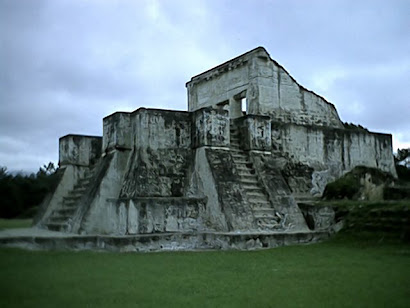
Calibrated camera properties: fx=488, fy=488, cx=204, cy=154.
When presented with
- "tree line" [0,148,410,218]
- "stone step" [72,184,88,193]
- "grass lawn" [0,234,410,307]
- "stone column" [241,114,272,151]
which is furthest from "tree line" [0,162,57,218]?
"grass lawn" [0,234,410,307]

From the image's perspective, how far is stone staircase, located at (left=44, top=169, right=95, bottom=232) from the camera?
29.5 ft

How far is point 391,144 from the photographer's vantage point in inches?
456

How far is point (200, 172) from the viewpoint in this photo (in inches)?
329

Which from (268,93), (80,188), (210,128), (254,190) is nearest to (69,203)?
(80,188)

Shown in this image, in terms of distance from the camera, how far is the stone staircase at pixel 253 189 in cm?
793

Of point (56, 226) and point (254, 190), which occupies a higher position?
point (254, 190)

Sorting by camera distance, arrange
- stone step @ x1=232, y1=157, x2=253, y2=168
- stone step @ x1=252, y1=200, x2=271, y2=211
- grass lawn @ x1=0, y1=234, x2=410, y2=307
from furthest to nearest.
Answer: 1. stone step @ x1=232, y1=157, x2=253, y2=168
2. stone step @ x1=252, y1=200, x2=271, y2=211
3. grass lawn @ x1=0, y1=234, x2=410, y2=307

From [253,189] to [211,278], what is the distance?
151 inches

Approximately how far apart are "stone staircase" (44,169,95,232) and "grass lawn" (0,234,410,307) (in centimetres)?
220

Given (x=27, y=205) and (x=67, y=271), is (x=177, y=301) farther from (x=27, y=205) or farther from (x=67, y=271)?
(x=27, y=205)

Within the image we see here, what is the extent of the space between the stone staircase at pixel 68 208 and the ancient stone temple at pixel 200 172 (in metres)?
0.03

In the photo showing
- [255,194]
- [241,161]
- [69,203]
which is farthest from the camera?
[69,203]

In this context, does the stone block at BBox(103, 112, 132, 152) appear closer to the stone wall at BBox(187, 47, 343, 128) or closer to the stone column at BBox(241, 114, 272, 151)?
the stone column at BBox(241, 114, 272, 151)

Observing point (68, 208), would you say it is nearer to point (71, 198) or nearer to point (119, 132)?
point (71, 198)
